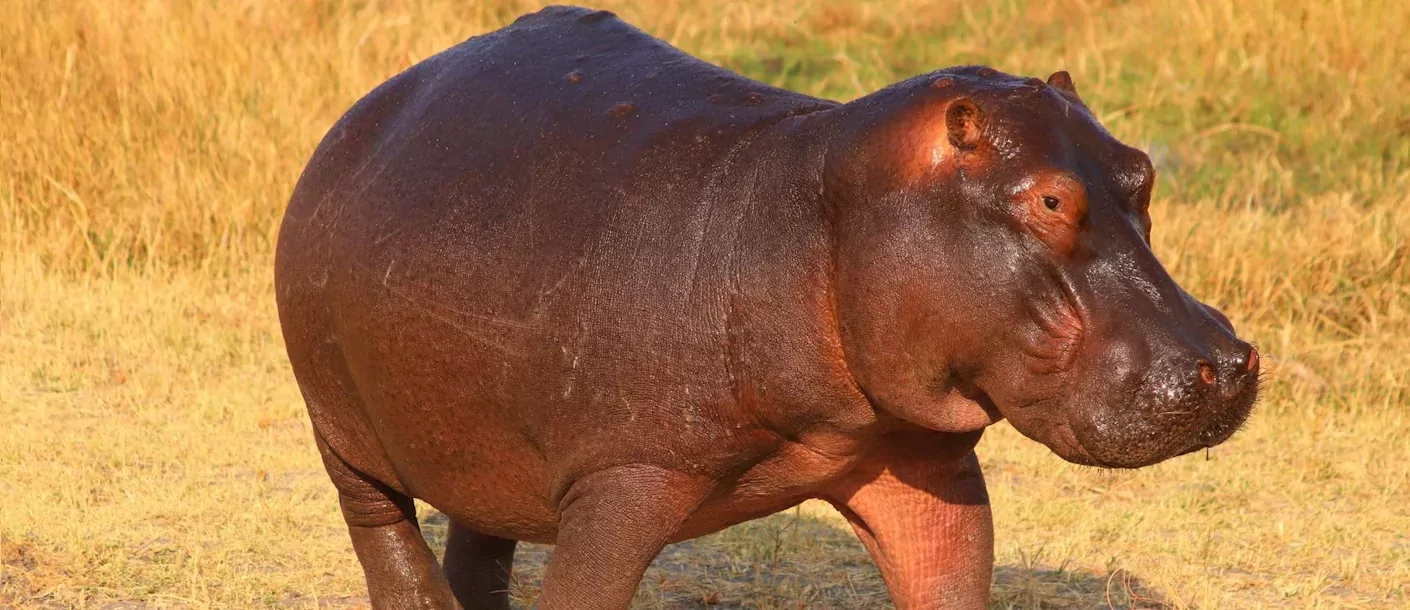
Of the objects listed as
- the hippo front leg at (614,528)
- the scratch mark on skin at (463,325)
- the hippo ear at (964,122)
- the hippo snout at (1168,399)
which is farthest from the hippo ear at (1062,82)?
the scratch mark on skin at (463,325)

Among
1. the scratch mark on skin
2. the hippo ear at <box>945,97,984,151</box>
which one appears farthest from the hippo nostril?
the scratch mark on skin

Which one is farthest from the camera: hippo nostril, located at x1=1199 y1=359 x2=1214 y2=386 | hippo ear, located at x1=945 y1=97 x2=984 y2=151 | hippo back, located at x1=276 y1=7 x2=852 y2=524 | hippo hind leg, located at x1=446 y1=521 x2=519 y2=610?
hippo hind leg, located at x1=446 y1=521 x2=519 y2=610

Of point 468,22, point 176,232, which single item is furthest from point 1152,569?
point 468,22

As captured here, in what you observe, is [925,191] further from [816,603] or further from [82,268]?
[82,268]

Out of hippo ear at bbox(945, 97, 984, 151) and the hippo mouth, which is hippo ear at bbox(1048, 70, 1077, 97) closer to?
hippo ear at bbox(945, 97, 984, 151)

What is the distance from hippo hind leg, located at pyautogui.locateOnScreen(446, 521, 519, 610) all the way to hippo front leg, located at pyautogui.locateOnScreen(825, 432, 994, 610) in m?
1.19

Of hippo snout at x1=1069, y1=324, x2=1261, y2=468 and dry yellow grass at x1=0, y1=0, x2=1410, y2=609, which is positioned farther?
dry yellow grass at x1=0, y1=0, x2=1410, y2=609

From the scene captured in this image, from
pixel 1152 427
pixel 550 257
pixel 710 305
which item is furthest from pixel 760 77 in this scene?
pixel 1152 427

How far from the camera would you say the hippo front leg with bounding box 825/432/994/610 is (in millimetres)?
3293

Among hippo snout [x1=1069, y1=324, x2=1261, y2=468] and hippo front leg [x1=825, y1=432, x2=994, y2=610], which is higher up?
hippo snout [x1=1069, y1=324, x2=1261, y2=468]

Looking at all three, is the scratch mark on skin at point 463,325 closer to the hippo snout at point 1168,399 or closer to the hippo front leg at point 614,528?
the hippo front leg at point 614,528

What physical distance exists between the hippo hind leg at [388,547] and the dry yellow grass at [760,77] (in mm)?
745

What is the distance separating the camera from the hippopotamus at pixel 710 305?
2.64m

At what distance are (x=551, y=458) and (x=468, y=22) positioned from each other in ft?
23.2
